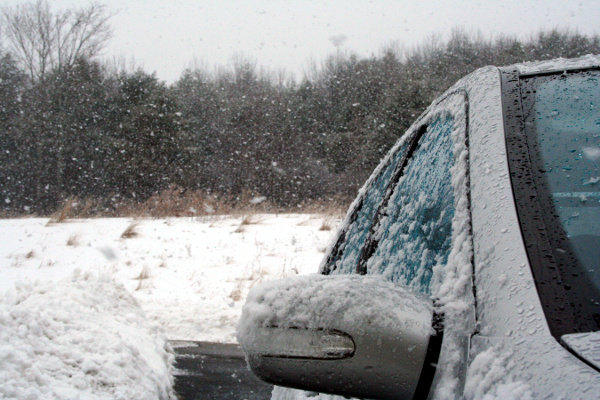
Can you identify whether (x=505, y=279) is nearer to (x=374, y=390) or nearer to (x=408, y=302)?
(x=408, y=302)

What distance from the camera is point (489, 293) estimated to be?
934 mm

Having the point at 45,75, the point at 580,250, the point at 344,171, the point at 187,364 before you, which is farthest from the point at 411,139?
the point at 45,75

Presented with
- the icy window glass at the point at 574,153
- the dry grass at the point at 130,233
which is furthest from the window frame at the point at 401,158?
the dry grass at the point at 130,233

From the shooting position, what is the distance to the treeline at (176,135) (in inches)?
1228

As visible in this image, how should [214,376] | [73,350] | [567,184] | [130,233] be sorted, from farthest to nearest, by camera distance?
1. [130,233]
2. [214,376]
3. [73,350]
4. [567,184]

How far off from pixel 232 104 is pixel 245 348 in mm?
35222

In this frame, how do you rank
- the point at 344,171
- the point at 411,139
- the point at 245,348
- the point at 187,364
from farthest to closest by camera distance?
1. the point at 344,171
2. the point at 187,364
3. the point at 411,139
4. the point at 245,348

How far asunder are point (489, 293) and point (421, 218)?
1.94ft

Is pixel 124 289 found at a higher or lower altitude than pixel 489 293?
lower

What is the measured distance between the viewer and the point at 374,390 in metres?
0.92

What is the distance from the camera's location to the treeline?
102 ft

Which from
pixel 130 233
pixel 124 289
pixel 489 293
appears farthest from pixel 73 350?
pixel 130 233

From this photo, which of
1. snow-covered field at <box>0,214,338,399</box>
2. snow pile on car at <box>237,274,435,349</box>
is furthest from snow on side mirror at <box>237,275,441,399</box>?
snow-covered field at <box>0,214,338,399</box>

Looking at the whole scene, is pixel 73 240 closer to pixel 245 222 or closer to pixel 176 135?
pixel 245 222
